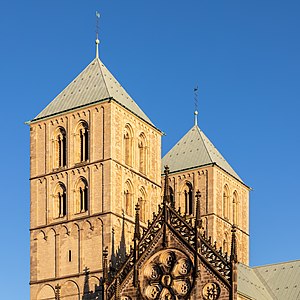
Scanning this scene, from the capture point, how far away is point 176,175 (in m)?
85.4

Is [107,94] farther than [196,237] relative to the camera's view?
Yes

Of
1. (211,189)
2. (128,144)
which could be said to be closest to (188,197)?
(211,189)

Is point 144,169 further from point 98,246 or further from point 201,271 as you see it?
point 201,271

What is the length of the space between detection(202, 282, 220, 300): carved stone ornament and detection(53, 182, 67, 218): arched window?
13670 millimetres

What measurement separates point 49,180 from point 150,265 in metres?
11.4

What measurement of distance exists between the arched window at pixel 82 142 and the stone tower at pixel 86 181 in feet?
0.22

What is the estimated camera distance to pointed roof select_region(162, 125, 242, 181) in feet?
278

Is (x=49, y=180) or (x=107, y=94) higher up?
(x=107, y=94)

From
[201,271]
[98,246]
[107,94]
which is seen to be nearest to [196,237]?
[201,271]

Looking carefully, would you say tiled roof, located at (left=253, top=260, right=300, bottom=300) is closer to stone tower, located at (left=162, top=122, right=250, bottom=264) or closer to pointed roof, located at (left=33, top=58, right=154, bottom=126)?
stone tower, located at (left=162, top=122, right=250, bottom=264)

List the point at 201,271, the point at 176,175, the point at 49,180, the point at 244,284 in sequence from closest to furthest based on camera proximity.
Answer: the point at 201,271 → the point at 244,284 → the point at 49,180 → the point at 176,175

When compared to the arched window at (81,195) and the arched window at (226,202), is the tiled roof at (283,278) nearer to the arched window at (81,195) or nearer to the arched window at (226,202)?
the arched window at (226,202)

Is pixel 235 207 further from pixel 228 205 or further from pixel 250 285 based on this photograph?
pixel 250 285

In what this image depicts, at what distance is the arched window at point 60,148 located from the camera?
76062 mm
